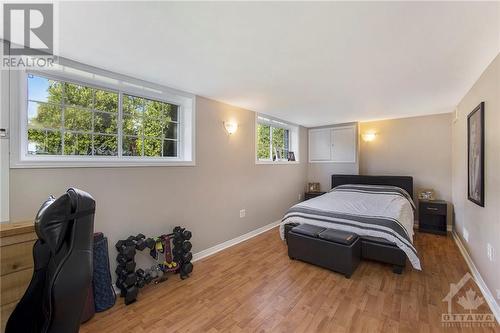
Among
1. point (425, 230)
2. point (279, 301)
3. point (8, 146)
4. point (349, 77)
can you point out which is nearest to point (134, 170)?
point (8, 146)

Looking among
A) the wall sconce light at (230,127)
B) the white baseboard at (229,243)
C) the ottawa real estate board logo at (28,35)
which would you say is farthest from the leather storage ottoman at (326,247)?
the ottawa real estate board logo at (28,35)

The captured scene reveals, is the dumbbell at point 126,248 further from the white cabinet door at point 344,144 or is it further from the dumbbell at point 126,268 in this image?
the white cabinet door at point 344,144

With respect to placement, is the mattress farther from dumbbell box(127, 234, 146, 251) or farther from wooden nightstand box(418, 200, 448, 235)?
dumbbell box(127, 234, 146, 251)

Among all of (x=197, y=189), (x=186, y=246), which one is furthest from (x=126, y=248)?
(x=197, y=189)

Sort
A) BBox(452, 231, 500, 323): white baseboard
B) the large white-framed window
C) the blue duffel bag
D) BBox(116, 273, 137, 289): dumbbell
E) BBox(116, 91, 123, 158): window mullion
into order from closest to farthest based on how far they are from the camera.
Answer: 1. BBox(452, 231, 500, 323): white baseboard
2. the blue duffel bag
3. BBox(116, 273, 137, 289): dumbbell
4. BBox(116, 91, 123, 158): window mullion
5. the large white-framed window

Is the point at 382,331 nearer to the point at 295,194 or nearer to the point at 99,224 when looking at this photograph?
the point at 99,224

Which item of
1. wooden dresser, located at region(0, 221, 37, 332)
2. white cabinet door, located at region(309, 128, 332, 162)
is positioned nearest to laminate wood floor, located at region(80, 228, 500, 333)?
wooden dresser, located at region(0, 221, 37, 332)

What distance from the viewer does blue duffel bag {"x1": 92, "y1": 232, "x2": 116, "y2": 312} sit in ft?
6.80

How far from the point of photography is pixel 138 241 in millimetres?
2361

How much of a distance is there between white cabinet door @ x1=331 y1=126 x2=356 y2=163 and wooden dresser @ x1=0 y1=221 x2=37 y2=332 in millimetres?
5404

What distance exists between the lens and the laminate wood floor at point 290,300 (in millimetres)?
1865

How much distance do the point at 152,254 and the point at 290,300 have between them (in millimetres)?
1625

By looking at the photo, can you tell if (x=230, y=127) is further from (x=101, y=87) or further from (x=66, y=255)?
(x=66, y=255)

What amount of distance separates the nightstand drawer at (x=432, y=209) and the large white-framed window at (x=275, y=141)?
268 centimetres
